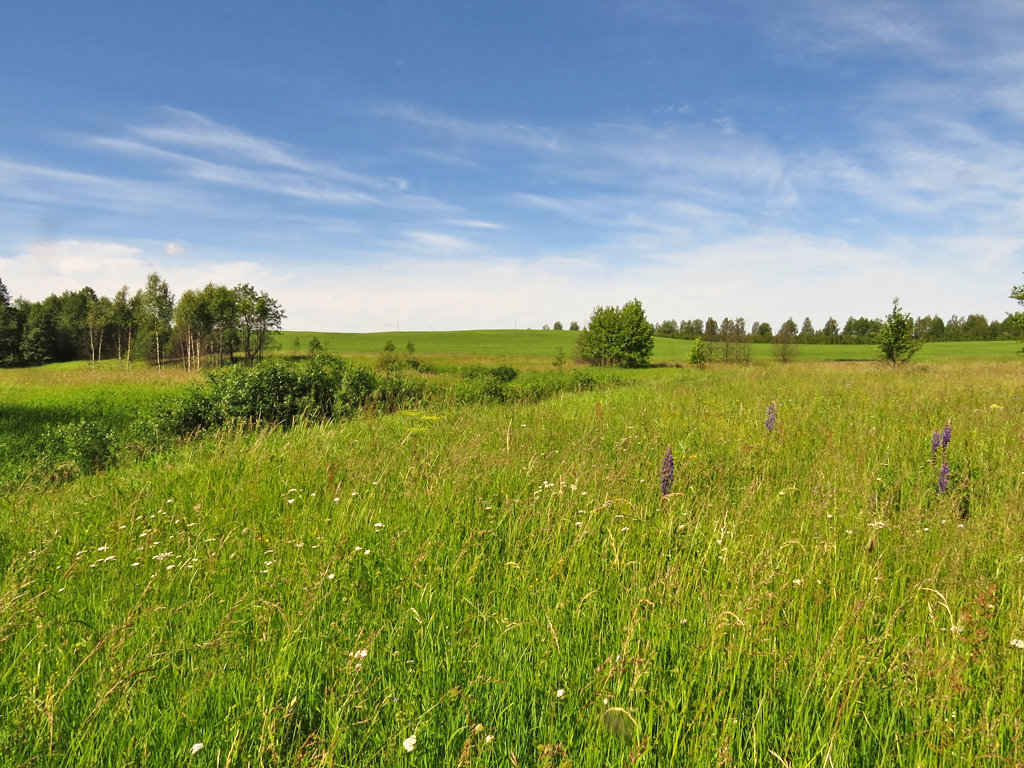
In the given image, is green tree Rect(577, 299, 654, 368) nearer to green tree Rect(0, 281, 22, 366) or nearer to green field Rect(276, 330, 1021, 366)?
green field Rect(276, 330, 1021, 366)

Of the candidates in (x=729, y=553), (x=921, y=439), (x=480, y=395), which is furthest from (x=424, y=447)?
(x=480, y=395)

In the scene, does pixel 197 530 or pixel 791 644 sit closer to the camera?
pixel 791 644

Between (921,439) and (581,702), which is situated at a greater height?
(921,439)

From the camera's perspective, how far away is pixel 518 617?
2.47 meters

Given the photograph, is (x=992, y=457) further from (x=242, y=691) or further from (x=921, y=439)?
(x=242, y=691)

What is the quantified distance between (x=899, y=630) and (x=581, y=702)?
177 centimetres

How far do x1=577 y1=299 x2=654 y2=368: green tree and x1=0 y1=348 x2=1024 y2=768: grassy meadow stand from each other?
49505 mm

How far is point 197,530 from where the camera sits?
3896 mm

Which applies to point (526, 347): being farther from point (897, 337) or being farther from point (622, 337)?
point (897, 337)

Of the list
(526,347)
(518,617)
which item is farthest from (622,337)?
(518,617)

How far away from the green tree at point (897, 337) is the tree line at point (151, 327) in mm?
58263

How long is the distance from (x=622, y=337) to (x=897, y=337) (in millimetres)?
24798

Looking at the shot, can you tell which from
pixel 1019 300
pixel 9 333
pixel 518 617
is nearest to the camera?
pixel 518 617

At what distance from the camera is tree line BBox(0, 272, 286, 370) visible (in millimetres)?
54125
